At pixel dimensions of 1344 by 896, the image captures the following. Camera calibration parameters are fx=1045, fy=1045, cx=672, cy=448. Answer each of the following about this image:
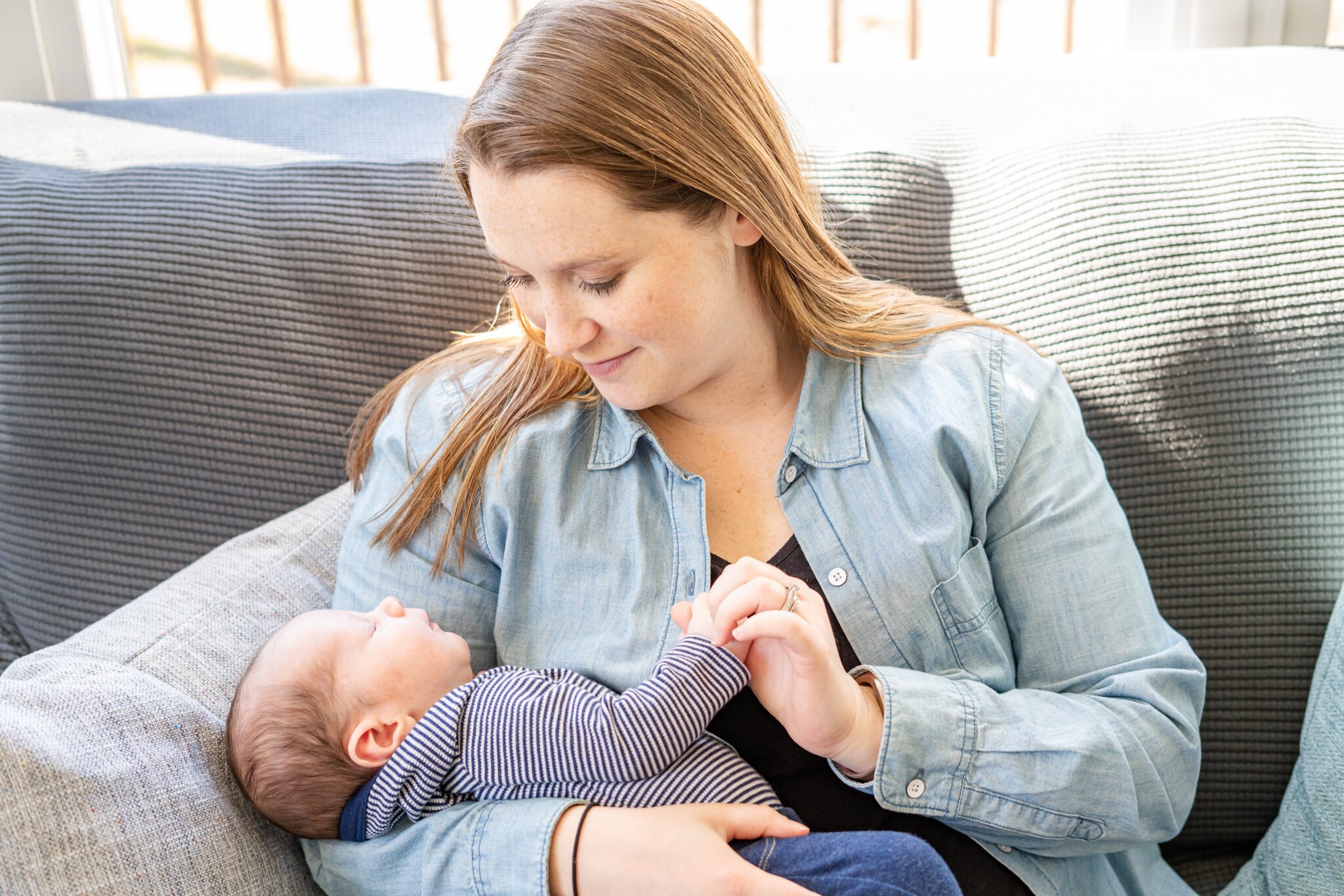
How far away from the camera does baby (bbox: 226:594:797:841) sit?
100cm

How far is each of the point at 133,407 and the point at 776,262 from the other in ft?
2.93

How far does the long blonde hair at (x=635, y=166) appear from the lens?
3.27ft

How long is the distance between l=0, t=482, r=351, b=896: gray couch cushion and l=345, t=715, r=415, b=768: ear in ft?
0.37

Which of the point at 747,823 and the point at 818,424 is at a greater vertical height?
the point at 818,424

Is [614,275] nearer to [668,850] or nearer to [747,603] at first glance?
[747,603]

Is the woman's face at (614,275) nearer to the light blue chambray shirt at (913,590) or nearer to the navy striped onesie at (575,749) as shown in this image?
the light blue chambray shirt at (913,590)

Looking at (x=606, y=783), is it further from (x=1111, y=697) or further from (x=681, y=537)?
(x=1111, y=697)

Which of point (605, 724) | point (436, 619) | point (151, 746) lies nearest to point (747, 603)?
point (605, 724)

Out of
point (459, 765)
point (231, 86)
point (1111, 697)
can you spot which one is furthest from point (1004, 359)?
point (231, 86)

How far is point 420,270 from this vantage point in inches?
57.2

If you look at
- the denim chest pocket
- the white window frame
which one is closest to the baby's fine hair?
the denim chest pocket

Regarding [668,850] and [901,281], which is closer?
[668,850]

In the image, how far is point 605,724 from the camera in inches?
39.3

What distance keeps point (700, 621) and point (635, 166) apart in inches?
17.6
